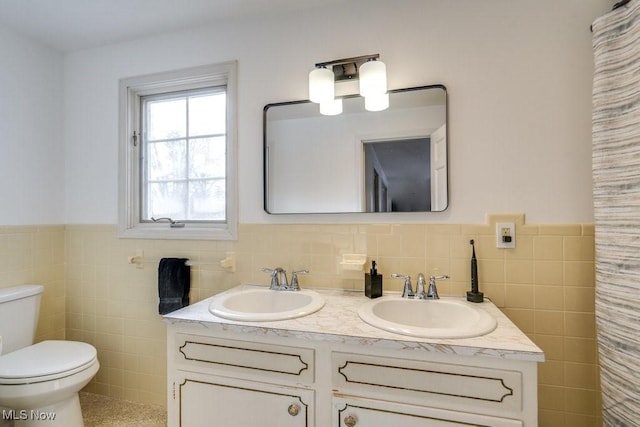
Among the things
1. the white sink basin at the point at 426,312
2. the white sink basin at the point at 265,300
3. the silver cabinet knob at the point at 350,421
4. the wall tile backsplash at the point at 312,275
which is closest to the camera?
the silver cabinet knob at the point at 350,421

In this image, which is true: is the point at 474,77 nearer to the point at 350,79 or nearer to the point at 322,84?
the point at 350,79

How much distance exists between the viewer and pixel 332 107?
62.0 inches

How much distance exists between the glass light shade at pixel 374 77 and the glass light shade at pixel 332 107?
152 mm

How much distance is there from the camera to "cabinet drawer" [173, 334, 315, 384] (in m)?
1.07

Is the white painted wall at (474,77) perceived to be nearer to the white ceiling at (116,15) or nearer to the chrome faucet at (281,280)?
the white ceiling at (116,15)

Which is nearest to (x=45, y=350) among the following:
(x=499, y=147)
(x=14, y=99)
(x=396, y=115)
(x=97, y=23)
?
(x=14, y=99)

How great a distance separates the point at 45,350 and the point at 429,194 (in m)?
2.05

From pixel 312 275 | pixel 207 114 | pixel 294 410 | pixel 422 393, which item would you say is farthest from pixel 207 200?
pixel 422 393

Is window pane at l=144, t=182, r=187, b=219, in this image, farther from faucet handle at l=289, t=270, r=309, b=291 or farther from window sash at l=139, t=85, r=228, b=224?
faucet handle at l=289, t=270, r=309, b=291

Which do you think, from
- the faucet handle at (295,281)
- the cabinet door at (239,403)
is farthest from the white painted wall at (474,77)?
the cabinet door at (239,403)

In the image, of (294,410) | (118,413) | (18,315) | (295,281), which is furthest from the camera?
(118,413)

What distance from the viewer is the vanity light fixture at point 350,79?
4.77ft

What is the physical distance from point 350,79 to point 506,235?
103 centimetres

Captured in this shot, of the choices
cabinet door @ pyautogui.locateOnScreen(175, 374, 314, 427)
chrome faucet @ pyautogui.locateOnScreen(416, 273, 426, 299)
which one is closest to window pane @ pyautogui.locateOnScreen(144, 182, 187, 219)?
cabinet door @ pyautogui.locateOnScreen(175, 374, 314, 427)
